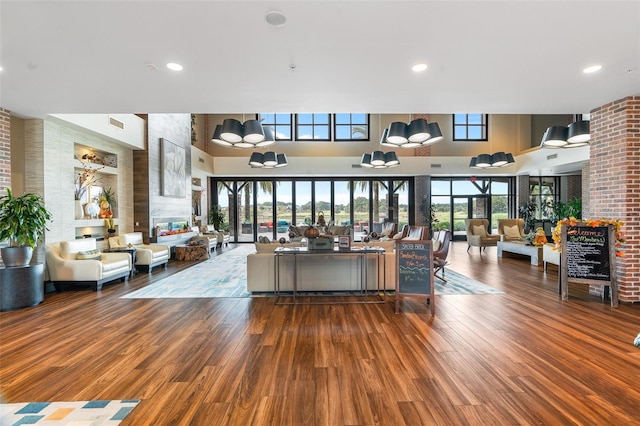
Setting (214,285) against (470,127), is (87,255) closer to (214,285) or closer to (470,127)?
Answer: (214,285)

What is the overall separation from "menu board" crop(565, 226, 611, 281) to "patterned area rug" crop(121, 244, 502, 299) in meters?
1.19

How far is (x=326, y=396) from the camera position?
2350 millimetres

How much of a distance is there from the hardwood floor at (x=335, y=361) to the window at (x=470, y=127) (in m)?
10.8

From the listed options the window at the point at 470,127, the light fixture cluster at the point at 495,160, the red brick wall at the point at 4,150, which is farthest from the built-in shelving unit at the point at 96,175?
the window at the point at 470,127

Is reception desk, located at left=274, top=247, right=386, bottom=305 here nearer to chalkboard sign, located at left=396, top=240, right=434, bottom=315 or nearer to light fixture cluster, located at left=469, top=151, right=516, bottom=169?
chalkboard sign, located at left=396, top=240, right=434, bottom=315

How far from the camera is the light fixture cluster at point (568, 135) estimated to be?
21.1 ft

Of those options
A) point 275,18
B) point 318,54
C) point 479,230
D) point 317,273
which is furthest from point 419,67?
point 479,230

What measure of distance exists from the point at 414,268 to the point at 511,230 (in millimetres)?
7501

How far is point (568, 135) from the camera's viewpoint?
675cm

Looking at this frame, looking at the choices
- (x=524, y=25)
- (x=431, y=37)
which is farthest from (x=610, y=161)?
(x=431, y=37)

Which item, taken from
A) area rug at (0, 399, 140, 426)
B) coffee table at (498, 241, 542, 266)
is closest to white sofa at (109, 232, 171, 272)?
area rug at (0, 399, 140, 426)

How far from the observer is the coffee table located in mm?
7746

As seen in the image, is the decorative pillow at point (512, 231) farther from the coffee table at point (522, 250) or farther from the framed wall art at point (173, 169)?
the framed wall art at point (173, 169)

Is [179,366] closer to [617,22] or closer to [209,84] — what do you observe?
[209,84]
